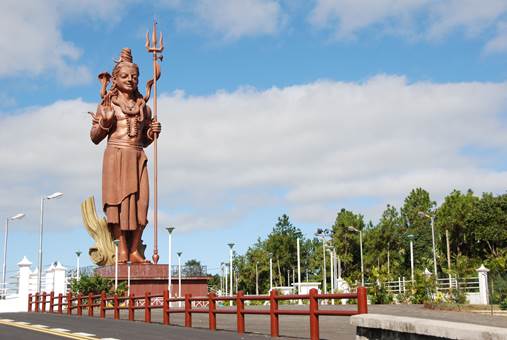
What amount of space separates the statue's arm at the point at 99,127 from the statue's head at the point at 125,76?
5.57 ft

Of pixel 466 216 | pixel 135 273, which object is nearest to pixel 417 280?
pixel 135 273

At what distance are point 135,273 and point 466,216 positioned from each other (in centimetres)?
3444

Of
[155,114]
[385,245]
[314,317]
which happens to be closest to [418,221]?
[385,245]

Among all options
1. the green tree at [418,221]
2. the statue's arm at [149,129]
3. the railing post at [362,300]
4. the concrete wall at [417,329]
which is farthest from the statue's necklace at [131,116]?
the green tree at [418,221]

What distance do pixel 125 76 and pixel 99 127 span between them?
321 cm

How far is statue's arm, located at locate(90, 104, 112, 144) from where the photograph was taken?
39.0m

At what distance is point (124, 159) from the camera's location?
130 feet

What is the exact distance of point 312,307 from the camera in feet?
41.1

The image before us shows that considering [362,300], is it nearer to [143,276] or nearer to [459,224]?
[143,276]

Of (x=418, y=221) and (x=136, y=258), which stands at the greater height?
(x=418, y=221)

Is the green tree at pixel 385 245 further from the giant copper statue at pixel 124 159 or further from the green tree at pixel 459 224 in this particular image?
the giant copper statue at pixel 124 159

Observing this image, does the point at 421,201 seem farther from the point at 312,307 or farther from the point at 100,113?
the point at 312,307

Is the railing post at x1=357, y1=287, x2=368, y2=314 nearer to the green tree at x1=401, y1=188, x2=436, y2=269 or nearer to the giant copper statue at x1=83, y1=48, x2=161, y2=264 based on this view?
the giant copper statue at x1=83, y1=48, x2=161, y2=264

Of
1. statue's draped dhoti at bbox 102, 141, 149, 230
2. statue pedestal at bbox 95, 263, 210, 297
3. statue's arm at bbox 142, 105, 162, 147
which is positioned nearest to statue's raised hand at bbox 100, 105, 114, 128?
statue's draped dhoti at bbox 102, 141, 149, 230
